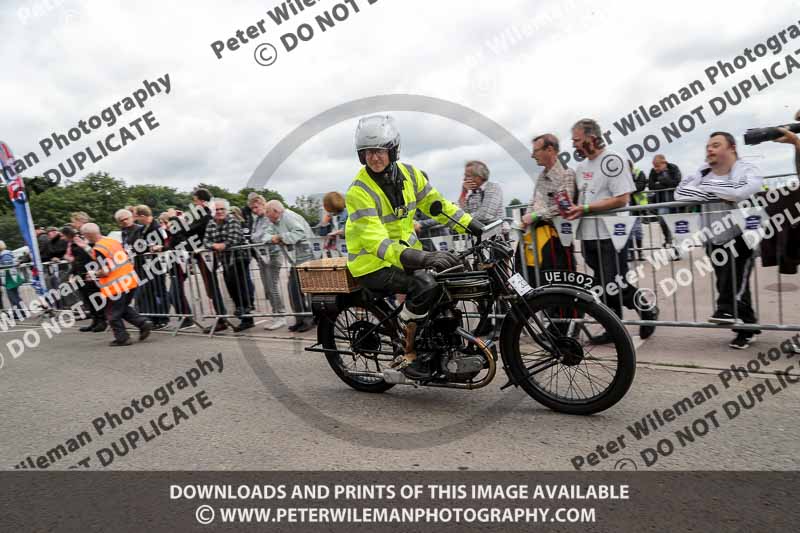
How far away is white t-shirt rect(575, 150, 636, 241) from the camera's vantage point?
5156mm

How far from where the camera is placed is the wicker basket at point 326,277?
422cm

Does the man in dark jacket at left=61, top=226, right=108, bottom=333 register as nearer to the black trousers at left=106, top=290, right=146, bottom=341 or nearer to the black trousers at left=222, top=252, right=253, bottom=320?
the black trousers at left=106, top=290, right=146, bottom=341

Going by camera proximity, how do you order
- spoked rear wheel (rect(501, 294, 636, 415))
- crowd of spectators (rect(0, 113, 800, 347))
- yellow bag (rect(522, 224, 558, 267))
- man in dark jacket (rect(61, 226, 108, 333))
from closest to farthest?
spoked rear wheel (rect(501, 294, 636, 415)) < crowd of spectators (rect(0, 113, 800, 347)) < yellow bag (rect(522, 224, 558, 267)) < man in dark jacket (rect(61, 226, 108, 333))

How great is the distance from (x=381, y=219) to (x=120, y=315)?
5565 mm

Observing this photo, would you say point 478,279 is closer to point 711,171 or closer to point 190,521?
point 190,521

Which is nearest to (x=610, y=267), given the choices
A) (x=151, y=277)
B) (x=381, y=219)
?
(x=381, y=219)

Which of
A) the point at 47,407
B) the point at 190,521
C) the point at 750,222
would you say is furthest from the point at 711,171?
the point at 47,407

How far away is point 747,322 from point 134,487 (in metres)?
4.91

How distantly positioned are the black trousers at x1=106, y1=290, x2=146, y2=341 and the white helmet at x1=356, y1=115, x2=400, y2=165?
18.0 feet

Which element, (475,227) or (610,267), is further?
(610,267)

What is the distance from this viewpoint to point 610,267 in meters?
5.29

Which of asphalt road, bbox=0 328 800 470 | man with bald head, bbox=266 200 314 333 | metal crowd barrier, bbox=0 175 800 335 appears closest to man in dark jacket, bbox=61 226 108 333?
metal crowd barrier, bbox=0 175 800 335

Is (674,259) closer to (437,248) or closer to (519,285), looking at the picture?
(519,285)

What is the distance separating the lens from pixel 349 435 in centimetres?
371
